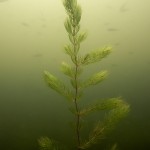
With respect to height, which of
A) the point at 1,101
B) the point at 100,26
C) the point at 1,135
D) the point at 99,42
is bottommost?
the point at 1,135

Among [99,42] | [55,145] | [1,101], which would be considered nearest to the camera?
[55,145]

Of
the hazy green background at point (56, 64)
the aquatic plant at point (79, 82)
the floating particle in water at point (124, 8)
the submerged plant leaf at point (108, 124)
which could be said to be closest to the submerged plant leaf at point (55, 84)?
the aquatic plant at point (79, 82)

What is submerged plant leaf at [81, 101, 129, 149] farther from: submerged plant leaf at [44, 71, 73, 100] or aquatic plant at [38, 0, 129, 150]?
submerged plant leaf at [44, 71, 73, 100]

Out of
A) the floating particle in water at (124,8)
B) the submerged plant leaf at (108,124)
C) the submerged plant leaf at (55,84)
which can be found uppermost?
the floating particle in water at (124,8)

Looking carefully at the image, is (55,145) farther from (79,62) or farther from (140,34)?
(140,34)

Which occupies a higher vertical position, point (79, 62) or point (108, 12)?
point (108, 12)

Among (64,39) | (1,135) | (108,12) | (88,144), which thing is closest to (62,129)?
(1,135)

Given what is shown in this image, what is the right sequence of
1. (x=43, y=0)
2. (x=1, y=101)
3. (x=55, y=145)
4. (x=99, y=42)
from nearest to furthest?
(x=55, y=145)
(x=43, y=0)
(x=99, y=42)
(x=1, y=101)

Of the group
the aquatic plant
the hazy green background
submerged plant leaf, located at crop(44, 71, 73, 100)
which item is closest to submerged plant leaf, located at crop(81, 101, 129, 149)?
the aquatic plant

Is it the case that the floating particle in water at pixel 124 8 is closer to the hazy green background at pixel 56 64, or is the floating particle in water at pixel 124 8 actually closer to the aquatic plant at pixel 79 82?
the hazy green background at pixel 56 64
